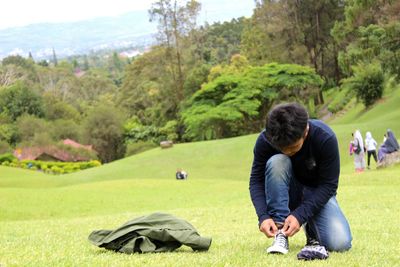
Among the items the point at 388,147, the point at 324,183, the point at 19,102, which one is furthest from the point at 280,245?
the point at 19,102

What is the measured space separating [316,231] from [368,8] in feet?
87.2

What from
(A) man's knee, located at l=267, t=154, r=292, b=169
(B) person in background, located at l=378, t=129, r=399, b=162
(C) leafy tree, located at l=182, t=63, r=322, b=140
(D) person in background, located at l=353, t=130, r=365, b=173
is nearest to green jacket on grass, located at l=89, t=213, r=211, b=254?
(A) man's knee, located at l=267, t=154, r=292, b=169

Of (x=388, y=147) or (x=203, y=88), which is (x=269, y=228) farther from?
(x=203, y=88)

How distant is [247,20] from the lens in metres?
66.0

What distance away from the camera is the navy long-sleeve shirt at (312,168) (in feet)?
14.8

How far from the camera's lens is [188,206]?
1457cm

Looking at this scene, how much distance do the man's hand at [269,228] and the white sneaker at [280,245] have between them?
4 cm

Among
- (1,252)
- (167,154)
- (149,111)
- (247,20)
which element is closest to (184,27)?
(149,111)

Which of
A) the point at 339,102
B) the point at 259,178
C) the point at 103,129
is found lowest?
the point at 103,129

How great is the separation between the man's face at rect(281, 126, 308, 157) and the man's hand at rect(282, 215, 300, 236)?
0.52 m

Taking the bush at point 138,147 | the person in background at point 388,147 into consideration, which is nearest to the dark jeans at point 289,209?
the person in background at point 388,147

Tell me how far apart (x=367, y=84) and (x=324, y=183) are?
35.2 m

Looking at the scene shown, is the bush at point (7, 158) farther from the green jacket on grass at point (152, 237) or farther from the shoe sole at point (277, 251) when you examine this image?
the shoe sole at point (277, 251)

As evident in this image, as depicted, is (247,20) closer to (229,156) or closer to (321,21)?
(321,21)
